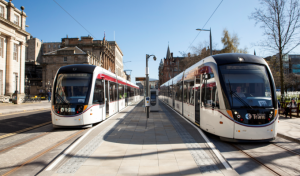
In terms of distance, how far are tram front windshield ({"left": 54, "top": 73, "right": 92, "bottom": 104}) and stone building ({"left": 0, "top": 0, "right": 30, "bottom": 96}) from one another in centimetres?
2765

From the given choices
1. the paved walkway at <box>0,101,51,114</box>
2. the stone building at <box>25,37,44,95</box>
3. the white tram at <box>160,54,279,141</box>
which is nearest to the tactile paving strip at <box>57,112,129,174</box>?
the white tram at <box>160,54,279,141</box>

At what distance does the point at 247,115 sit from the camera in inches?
288

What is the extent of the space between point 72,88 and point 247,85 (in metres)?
7.45

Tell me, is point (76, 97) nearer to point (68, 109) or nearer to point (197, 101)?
point (68, 109)

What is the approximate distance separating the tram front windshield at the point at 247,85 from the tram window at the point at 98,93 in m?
6.13

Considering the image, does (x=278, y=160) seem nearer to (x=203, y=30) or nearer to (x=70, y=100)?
(x=70, y=100)

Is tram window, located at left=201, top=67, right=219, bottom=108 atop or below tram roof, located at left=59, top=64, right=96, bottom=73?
below

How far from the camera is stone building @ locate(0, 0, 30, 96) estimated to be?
1299 inches

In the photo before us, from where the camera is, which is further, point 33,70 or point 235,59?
point 33,70

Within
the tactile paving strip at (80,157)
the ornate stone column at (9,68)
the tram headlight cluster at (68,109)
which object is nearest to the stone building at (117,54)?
the ornate stone column at (9,68)

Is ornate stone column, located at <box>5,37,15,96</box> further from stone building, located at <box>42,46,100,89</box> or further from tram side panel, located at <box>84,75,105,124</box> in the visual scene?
tram side panel, located at <box>84,75,105,124</box>

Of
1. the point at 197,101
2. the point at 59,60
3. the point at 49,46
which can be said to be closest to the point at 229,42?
the point at 197,101

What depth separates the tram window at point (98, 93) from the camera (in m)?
11.2

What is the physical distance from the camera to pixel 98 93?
38.3 feet
